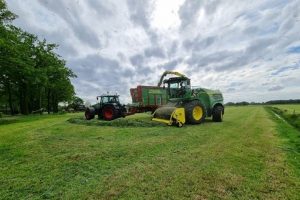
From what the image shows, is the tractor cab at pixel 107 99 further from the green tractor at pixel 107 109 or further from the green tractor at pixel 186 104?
the green tractor at pixel 186 104

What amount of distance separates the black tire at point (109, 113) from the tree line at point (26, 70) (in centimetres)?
900

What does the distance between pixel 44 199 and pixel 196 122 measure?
1213 cm

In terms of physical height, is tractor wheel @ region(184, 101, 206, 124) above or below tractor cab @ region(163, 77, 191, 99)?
below

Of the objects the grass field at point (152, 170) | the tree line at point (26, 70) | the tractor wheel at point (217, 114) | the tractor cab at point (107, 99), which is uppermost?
the tree line at point (26, 70)

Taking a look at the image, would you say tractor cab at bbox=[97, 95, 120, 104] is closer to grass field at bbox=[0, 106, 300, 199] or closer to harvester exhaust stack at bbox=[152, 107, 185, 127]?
harvester exhaust stack at bbox=[152, 107, 185, 127]

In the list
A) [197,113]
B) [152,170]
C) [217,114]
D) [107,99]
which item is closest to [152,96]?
[107,99]

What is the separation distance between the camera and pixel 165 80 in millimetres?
17891

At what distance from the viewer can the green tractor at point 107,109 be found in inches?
818

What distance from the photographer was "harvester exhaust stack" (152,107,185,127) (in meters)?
14.5

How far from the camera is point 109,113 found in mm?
20953

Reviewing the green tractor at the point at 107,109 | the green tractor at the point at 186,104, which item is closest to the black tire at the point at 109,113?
the green tractor at the point at 107,109

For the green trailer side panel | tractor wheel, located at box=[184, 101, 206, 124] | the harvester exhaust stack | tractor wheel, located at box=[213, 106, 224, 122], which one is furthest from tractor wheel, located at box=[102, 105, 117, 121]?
tractor wheel, located at box=[213, 106, 224, 122]

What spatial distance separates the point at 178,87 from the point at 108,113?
21.6ft

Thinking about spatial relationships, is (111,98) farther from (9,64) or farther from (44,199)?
(44,199)
